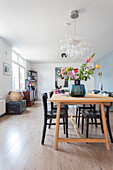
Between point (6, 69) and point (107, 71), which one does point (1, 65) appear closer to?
point (6, 69)

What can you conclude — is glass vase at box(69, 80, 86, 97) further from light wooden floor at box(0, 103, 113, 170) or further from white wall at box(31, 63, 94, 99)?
white wall at box(31, 63, 94, 99)

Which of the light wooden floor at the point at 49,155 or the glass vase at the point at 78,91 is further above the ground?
the glass vase at the point at 78,91

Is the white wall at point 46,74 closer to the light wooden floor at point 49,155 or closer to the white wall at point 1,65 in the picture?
the white wall at point 1,65

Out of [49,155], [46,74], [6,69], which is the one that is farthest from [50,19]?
[46,74]

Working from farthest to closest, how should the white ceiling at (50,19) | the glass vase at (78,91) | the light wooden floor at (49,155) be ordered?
the white ceiling at (50,19)
the glass vase at (78,91)
the light wooden floor at (49,155)

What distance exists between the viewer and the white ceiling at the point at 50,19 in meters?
2.50

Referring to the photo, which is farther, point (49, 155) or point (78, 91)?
point (78, 91)

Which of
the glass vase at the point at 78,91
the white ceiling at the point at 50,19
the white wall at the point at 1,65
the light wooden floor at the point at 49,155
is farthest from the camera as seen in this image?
the white wall at the point at 1,65

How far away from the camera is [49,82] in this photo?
923 centimetres

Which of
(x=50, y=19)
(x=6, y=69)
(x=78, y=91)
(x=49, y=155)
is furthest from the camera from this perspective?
(x=6, y=69)

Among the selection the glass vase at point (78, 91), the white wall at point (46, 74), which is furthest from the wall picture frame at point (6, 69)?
the white wall at point (46, 74)

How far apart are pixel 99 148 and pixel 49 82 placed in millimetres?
7513

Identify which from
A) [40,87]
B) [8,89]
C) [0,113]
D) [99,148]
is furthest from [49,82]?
[99,148]

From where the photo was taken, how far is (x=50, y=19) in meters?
3.08
